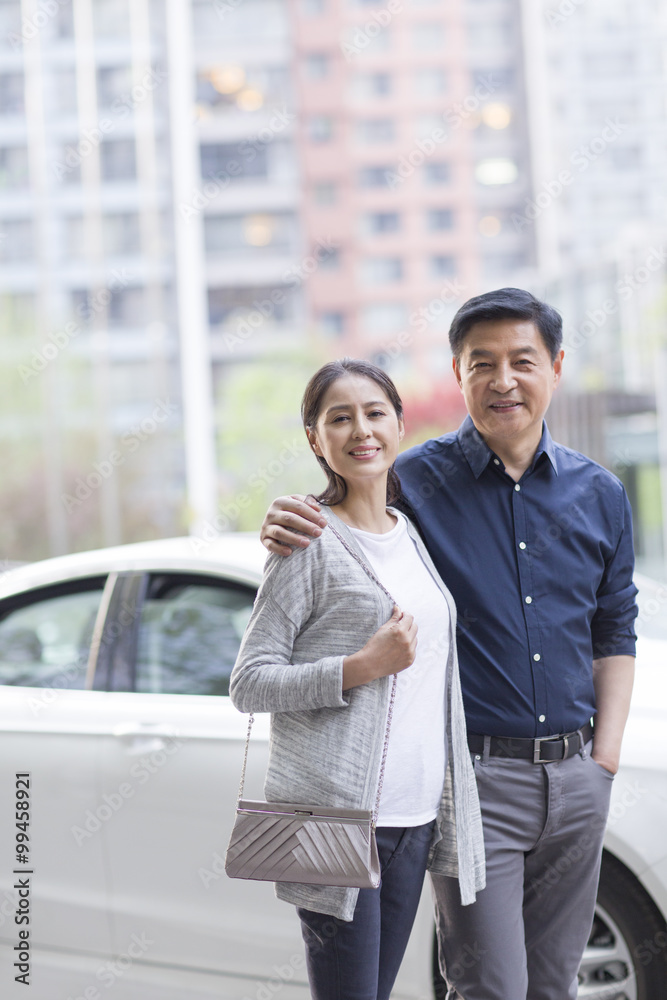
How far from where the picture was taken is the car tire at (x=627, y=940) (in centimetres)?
227

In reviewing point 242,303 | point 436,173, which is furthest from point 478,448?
point 436,173

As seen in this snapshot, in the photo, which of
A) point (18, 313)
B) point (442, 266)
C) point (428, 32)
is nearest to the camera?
point (18, 313)

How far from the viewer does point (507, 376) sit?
1.81 metres

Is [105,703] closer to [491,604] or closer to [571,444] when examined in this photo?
[491,604]

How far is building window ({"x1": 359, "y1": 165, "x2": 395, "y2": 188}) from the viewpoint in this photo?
5019 centimetres

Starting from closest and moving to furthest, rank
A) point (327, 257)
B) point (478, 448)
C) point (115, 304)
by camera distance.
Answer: point (478, 448)
point (115, 304)
point (327, 257)

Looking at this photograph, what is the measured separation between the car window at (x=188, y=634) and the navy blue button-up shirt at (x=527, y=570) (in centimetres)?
94

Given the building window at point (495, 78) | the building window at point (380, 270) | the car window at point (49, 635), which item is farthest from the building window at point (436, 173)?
the car window at point (49, 635)

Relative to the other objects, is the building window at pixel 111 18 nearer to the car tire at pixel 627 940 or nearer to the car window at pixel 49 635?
the car window at pixel 49 635

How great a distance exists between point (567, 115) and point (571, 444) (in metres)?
44.2

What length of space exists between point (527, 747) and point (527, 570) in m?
0.32

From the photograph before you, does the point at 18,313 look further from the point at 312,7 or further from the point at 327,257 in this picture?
the point at 312,7

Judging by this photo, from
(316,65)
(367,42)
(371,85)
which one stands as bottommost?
(371,85)

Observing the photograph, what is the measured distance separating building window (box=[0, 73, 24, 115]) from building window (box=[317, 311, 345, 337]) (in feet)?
54.9
